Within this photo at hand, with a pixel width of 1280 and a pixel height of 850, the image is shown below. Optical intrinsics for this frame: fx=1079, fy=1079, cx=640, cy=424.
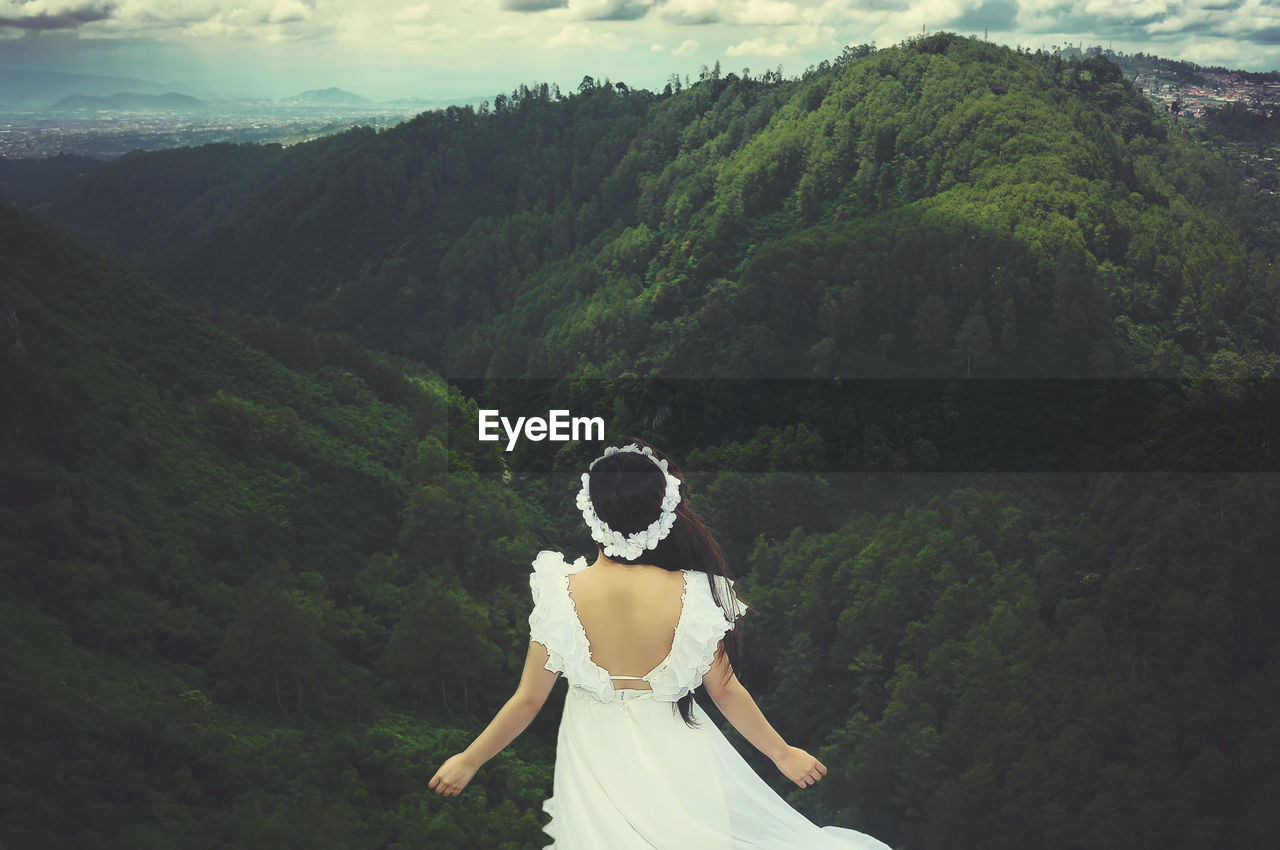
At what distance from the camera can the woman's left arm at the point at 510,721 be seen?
634 centimetres

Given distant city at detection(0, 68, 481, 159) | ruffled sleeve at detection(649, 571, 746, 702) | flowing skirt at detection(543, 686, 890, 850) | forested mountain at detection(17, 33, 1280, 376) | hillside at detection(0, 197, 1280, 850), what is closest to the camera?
ruffled sleeve at detection(649, 571, 746, 702)

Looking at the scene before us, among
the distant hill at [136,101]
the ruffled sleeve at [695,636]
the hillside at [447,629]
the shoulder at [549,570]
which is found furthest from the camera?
A: the distant hill at [136,101]

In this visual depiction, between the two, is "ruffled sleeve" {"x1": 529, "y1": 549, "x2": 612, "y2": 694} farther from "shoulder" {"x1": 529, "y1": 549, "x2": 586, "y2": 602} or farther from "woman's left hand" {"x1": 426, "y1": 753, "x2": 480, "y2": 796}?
"woman's left hand" {"x1": 426, "y1": 753, "x2": 480, "y2": 796}

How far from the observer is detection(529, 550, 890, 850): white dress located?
6.36m

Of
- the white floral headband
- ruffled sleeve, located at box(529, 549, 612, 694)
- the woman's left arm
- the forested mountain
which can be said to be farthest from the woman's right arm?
the forested mountain

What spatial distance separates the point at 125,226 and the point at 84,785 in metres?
150

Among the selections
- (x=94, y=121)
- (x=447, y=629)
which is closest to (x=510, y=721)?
(x=447, y=629)

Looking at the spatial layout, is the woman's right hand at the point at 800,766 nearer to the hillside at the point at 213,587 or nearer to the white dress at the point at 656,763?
the white dress at the point at 656,763

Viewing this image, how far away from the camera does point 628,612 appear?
6398mm

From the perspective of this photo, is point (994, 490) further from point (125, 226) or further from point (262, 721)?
point (125, 226)

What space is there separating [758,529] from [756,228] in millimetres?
50968

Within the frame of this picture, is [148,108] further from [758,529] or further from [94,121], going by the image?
[758,529]

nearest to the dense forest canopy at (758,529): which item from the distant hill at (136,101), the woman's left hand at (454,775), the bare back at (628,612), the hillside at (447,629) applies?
the hillside at (447,629)

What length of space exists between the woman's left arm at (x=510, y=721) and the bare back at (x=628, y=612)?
32cm
